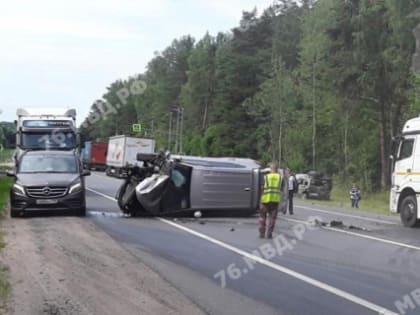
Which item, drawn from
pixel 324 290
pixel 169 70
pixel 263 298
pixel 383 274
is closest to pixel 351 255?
pixel 383 274

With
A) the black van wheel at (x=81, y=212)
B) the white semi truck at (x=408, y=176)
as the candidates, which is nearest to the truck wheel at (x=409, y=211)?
the white semi truck at (x=408, y=176)

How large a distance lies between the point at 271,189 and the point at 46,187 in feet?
20.0

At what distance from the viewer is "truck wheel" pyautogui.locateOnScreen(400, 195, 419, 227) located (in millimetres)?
20469

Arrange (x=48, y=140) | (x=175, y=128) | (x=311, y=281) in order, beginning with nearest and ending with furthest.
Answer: (x=311, y=281), (x=48, y=140), (x=175, y=128)

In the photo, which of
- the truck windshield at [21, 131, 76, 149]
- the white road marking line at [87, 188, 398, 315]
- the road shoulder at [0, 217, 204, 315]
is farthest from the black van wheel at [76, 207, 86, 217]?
the truck windshield at [21, 131, 76, 149]

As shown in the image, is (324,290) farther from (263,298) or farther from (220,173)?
(220,173)

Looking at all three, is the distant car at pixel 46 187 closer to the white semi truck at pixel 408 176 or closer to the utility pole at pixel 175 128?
the white semi truck at pixel 408 176

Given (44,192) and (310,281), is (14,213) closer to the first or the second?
(44,192)

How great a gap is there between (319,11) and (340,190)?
23071mm

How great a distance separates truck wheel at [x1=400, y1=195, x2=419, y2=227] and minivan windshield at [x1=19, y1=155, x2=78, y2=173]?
9461mm

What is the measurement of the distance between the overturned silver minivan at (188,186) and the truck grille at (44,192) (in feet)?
7.60

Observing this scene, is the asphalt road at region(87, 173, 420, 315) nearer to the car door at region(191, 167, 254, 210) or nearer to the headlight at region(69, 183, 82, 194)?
the headlight at region(69, 183, 82, 194)

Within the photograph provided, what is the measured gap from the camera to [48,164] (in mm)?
19859

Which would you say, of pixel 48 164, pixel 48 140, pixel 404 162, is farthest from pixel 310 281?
pixel 48 140
